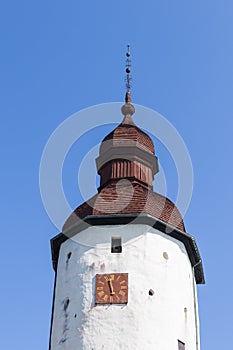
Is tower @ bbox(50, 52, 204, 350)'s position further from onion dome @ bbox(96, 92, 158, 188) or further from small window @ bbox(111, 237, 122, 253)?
onion dome @ bbox(96, 92, 158, 188)

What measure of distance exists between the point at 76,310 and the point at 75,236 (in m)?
2.74

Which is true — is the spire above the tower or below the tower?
above

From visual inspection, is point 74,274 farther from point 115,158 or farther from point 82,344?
point 115,158

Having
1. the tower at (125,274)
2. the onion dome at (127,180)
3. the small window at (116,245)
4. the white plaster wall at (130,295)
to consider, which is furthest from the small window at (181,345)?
the onion dome at (127,180)

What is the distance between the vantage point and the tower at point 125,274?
20.2 metres

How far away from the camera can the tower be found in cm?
2017

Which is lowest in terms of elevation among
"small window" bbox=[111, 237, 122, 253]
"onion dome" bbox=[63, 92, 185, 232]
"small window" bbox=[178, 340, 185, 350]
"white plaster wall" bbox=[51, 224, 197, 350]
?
"small window" bbox=[178, 340, 185, 350]

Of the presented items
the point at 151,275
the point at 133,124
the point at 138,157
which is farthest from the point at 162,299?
the point at 133,124

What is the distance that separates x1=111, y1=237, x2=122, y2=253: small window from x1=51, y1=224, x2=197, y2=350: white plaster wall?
148 mm

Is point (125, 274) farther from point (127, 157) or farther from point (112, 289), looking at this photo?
point (127, 157)

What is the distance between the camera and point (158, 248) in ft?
71.5

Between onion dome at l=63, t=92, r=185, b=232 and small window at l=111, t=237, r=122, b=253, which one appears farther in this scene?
onion dome at l=63, t=92, r=185, b=232

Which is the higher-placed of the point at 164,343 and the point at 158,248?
the point at 158,248

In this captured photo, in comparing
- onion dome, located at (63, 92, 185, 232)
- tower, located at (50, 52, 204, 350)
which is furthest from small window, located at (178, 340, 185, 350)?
onion dome, located at (63, 92, 185, 232)
